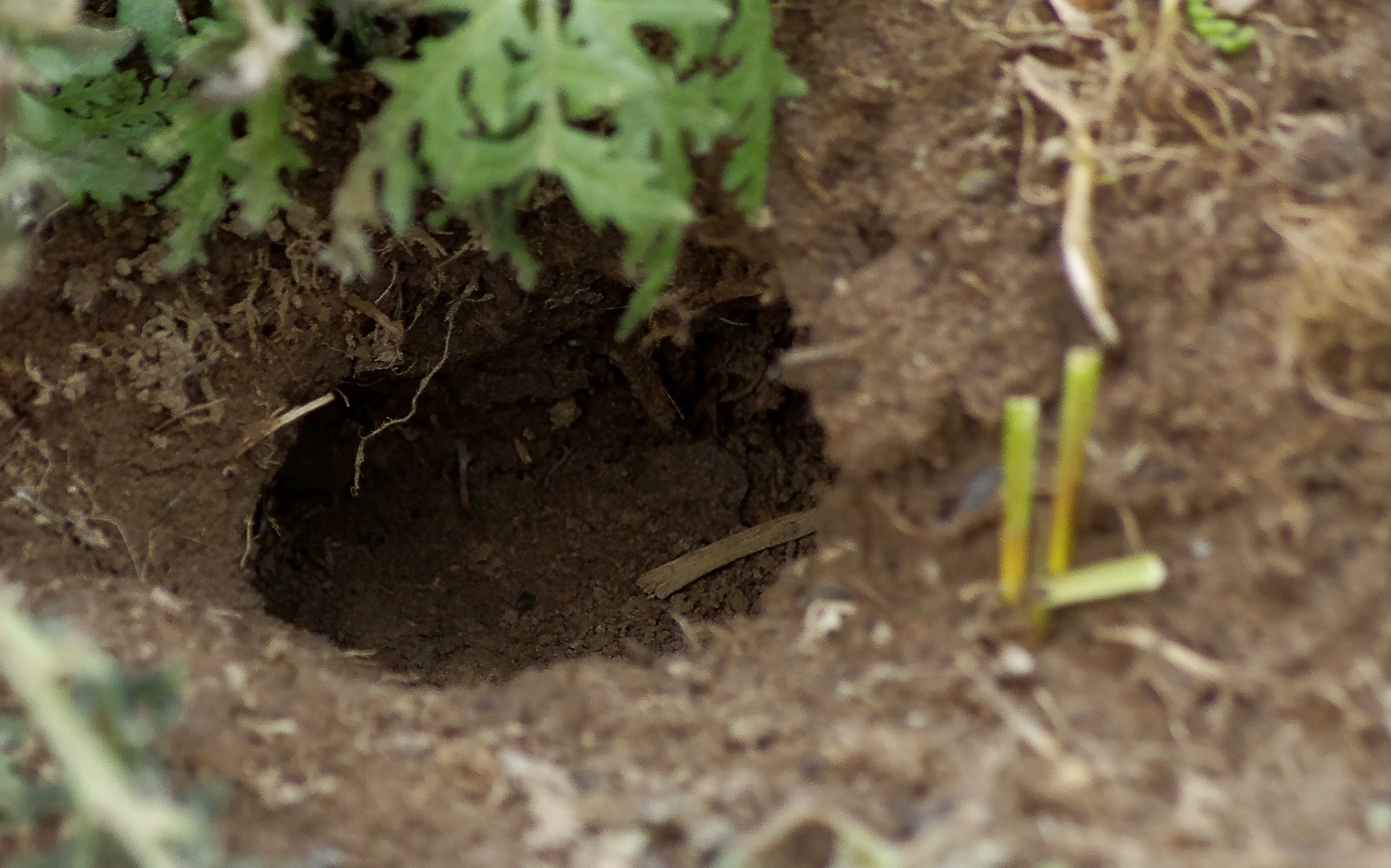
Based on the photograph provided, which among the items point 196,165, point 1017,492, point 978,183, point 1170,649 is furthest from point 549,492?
point 1170,649

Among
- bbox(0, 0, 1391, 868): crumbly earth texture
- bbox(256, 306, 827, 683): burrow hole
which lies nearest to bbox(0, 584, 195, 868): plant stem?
bbox(0, 0, 1391, 868): crumbly earth texture

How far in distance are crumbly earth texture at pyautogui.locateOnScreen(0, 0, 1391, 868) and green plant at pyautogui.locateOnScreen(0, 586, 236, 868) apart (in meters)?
0.11

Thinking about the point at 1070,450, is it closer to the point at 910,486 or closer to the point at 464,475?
the point at 910,486

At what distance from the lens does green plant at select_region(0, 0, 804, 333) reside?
1.48 meters

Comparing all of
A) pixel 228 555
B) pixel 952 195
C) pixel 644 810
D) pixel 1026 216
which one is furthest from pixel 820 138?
pixel 228 555

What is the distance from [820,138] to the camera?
1667mm

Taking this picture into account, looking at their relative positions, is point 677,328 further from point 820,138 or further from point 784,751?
point 784,751

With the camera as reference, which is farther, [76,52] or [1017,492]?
[76,52]

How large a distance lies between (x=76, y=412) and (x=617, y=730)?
1.16 meters

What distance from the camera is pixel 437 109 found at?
1.52m

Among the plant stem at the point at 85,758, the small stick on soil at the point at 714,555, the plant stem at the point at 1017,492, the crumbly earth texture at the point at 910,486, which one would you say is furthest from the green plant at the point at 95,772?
the small stick on soil at the point at 714,555

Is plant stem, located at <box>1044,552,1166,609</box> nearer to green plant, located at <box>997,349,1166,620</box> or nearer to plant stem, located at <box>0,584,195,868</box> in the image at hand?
green plant, located at <box>997,349,1166,620</box>

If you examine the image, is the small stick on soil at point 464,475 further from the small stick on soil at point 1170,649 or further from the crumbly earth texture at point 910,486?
the small stick on soil at point 1170,649

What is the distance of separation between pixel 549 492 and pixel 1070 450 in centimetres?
171
